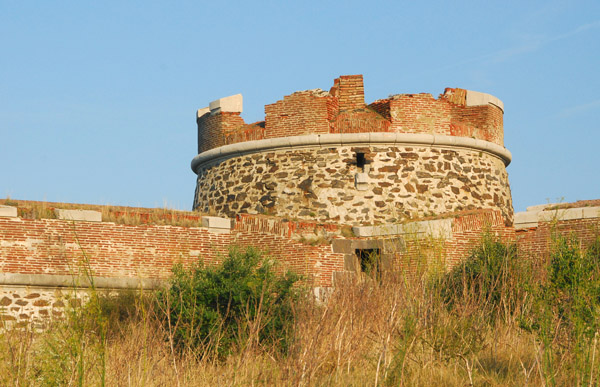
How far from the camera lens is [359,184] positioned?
15.0 m

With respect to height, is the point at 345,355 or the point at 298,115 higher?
the point at 298,115

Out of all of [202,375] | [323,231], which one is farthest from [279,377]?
[323,231]

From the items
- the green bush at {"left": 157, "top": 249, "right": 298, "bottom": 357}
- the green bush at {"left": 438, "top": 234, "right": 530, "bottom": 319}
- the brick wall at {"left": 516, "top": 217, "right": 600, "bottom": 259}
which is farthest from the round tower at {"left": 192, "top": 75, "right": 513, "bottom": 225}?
the green bush at {"left": 157, "top": 249, "right": 298, "bottom": 357}

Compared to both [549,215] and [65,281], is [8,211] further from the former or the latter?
[549,215]

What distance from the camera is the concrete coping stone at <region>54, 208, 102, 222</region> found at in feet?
38.2

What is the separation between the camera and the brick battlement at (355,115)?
15500mm

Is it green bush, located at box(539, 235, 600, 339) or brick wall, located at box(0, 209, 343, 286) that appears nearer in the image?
green bush, located at box(539, 235, 600, 339)

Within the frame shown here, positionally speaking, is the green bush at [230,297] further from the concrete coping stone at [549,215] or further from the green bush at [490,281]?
the concrete coping stone at [549,215]

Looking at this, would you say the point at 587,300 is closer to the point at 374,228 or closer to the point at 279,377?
the point at 279,377

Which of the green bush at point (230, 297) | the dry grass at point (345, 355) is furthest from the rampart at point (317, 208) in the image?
the dry grass at point (345, 355)

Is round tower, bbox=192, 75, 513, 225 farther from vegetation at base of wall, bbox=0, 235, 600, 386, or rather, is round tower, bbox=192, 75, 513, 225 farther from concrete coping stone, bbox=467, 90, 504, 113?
vegetation at base of wall, bbox=0, 235, 600, 386

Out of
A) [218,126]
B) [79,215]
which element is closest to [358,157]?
[218,126]

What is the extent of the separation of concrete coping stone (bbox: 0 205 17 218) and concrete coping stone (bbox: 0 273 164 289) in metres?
0.97

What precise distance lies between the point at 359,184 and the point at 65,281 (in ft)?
21.2
